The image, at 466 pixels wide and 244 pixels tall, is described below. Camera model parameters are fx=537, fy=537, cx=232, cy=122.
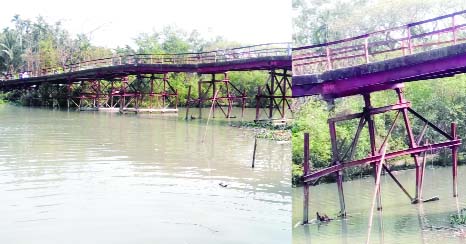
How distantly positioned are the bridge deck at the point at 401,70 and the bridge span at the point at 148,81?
9.04m

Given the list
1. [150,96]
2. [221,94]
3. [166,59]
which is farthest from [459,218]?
[150,96]

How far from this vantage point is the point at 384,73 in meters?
4.16

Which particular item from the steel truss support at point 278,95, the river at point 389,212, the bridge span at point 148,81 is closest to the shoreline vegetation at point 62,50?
the bridge span at point 148,81

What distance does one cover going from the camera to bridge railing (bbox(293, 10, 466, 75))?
9.23ft

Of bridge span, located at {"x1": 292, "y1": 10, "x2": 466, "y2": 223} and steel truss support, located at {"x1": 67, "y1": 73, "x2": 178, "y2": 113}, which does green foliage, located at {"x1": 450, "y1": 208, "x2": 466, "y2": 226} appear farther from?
steel truss support, located at {"x1": 67, "y1": 73, "x2": 178, "y2": 113}

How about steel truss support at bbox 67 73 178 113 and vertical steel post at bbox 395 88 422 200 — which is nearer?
vertical steel post at bbox 395 88 422 200

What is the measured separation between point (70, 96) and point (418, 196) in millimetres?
23315

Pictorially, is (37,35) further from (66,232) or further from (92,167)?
(66,232)

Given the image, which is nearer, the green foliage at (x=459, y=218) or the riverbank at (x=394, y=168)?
the riverbank at (x=394, y=168)

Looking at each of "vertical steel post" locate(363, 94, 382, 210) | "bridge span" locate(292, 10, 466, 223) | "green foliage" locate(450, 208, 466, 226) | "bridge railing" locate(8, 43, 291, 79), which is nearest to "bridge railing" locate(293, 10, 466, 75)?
"bridge span" locate(292, 10, 466, 223)

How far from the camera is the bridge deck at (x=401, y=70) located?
12.1ft

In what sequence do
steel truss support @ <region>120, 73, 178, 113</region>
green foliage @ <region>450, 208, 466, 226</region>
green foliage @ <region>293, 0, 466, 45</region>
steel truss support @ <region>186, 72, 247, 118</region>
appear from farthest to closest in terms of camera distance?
steel truss support @ <region>120, 73, 178, 113</region> < steel truss support @ <region>186, 72, 247, 118</region> < green foliage @ <region>450, 208, 466, 226</region> < green foliage @ <region>293, 0, 466, 45</region>

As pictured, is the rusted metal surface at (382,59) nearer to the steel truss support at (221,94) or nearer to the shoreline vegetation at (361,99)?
the shoreline vegetation at (361,99)

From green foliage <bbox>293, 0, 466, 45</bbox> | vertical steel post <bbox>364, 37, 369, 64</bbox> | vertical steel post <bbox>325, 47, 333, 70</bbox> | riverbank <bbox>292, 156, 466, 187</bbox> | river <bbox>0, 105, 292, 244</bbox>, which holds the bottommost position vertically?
river <bbox>0, 105, 292, 244</bbox>
